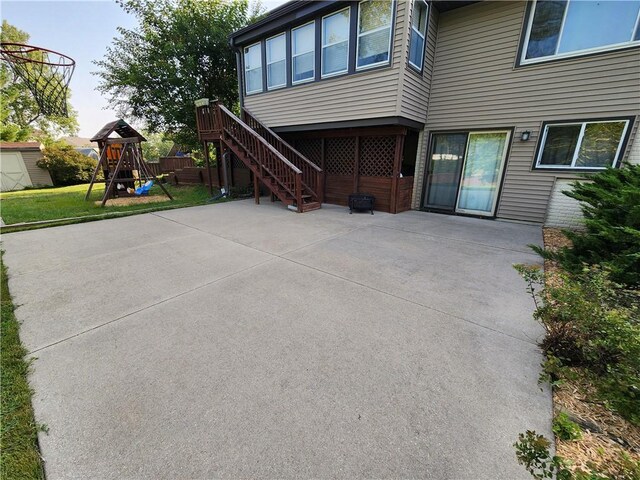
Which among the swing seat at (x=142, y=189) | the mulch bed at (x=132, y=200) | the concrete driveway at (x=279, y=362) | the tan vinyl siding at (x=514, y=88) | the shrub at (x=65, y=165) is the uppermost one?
the tan vinyl siding at (x=514, y=88)

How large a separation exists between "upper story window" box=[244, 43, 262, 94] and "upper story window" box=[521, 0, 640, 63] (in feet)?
23.1

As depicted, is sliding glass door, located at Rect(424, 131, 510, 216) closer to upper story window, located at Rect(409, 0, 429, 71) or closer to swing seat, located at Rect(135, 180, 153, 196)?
upper story window, located at Rect(409, 0, 429, 71)

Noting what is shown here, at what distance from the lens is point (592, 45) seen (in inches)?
198

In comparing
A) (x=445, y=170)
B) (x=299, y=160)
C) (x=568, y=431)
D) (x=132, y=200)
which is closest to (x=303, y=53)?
(x=299, y=160)

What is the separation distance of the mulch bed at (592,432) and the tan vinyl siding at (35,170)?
22101 mm

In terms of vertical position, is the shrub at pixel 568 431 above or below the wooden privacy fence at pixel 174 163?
below

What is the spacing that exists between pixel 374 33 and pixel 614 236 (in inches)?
234

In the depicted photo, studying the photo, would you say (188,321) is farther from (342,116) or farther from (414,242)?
(342,116)

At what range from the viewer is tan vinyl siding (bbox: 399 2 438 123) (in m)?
5.91

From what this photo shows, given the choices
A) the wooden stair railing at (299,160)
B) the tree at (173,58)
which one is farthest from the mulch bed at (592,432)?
the tree at (173,58)

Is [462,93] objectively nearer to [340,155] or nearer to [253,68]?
[340,155]

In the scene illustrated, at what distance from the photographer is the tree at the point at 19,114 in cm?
1844

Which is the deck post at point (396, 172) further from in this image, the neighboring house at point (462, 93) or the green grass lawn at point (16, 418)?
the green grass lawn at point (16, 418)

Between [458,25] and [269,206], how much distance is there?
6.55 meters
